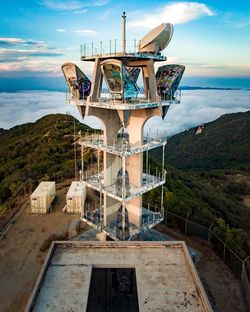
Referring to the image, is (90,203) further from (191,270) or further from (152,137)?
(191,270)

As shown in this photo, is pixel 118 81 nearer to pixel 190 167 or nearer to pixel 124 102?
pixel 124 102

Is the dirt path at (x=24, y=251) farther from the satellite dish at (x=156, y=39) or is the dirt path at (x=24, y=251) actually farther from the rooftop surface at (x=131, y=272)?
the satellite dish at (x=156, y=39)

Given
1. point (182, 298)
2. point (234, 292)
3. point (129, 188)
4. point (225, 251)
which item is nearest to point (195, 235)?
point (225, 251)

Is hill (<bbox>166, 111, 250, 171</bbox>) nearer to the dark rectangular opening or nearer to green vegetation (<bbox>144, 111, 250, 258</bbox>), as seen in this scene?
green vegetation (<bbox>144, 111, 250, 258</bbox>)

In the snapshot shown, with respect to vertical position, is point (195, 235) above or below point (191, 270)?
below

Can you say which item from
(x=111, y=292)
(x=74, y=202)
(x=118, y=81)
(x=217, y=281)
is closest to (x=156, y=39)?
(x=118, y=81)

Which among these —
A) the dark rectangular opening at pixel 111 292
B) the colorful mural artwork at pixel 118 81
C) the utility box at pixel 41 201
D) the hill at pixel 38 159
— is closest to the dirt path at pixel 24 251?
the utility box at pixel 41 201

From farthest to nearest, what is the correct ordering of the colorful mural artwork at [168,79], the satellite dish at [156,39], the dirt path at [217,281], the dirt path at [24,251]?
the colorful mural artwork at [168,79]
the dirt path at [24,251]
the dirt path at [217,281]
the satellite dish at [156,39]
